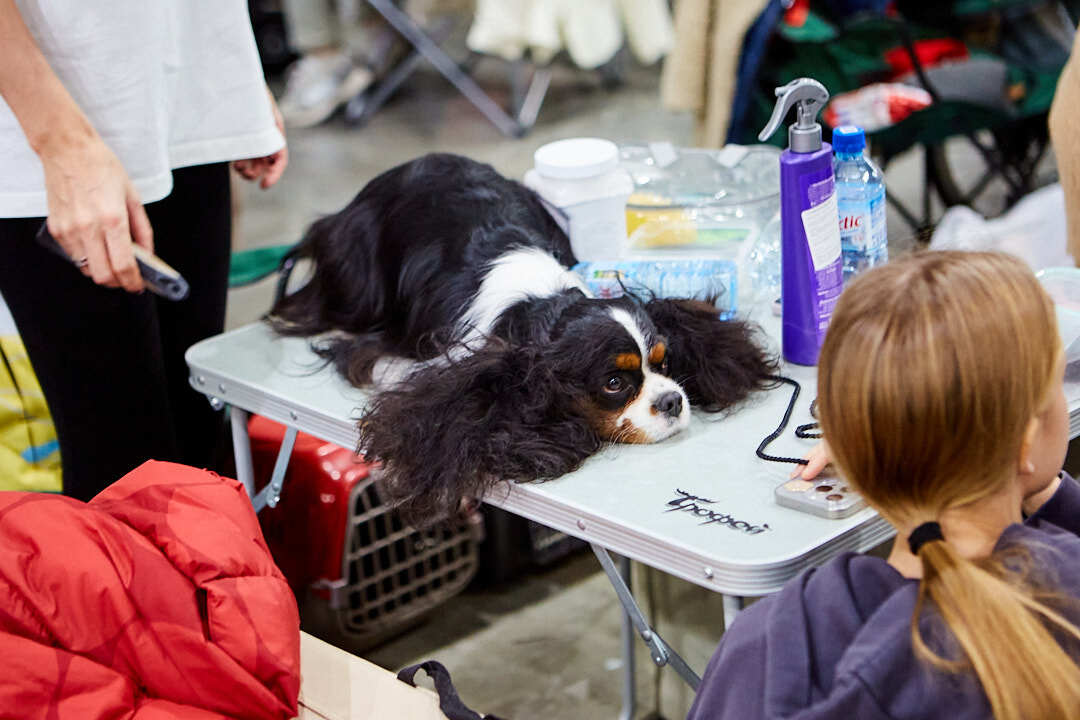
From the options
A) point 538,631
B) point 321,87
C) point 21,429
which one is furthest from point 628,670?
point 321,87

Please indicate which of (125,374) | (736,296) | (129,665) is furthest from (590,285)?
(129,665)

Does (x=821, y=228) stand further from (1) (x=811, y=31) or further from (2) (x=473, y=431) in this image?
(1) (x=811, y=31)

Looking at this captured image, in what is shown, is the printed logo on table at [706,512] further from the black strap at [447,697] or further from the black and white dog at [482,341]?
the black strap at [447,697]

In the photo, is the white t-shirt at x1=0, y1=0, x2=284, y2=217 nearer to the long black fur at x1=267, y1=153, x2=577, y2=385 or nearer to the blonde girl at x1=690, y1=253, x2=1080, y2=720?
the long black fur at x1=267, y1=153, x2=577, y2=385

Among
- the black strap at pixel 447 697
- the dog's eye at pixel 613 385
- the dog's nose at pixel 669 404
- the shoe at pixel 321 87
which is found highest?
the dog's eye at pixel 613 385

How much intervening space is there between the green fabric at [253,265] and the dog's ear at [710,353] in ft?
3.90

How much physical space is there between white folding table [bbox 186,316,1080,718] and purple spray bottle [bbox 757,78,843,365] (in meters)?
0.08

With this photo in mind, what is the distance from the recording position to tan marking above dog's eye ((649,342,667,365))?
147 centimetres

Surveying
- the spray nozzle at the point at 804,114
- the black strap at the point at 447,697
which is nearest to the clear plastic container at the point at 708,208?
Answer: the spray nozzle at the point at 804,114

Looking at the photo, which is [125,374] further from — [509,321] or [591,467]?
[591,467]

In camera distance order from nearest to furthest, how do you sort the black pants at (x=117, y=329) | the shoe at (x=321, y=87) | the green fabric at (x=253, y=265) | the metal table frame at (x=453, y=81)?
the black pants at (x=117, y=329)
the green fabric at (x=253, y=265)
the metal table frame at (x=453, y=81)
the shoe at (x=321, y=87)

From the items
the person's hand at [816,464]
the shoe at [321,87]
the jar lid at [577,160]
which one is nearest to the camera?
the person's hand at [816,464]

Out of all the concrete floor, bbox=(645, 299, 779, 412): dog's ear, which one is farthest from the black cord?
the concrete floor

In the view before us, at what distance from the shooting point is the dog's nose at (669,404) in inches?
55.0
